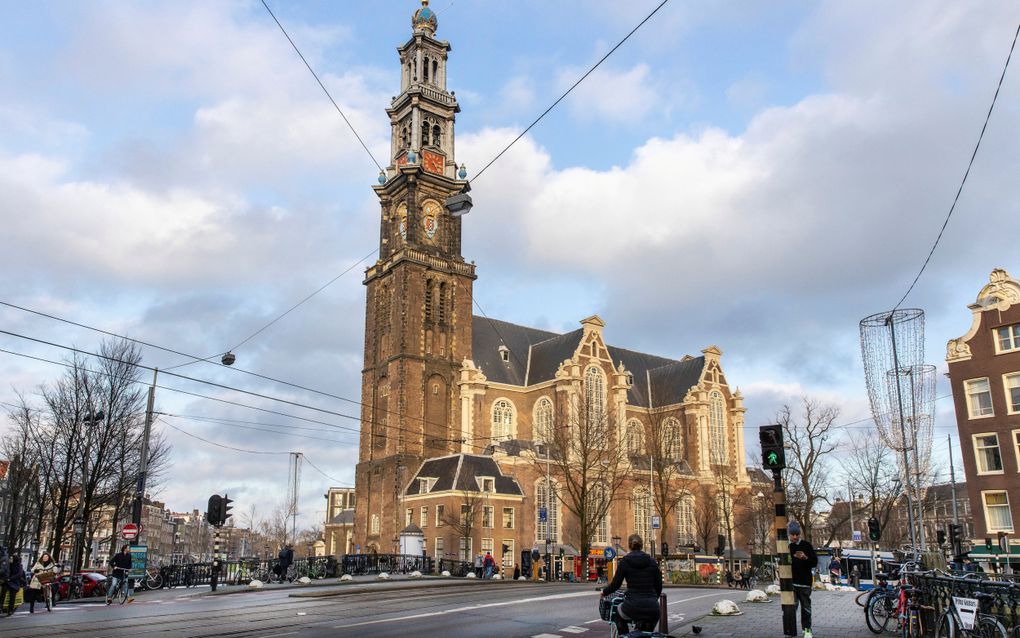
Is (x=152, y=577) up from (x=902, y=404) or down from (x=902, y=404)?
down

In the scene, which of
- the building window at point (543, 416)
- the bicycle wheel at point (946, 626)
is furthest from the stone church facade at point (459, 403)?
the bicycle wheel at point (946, 626)

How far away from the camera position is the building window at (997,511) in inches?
1500

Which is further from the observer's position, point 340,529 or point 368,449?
point 340,529

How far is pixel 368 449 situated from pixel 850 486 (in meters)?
38.6

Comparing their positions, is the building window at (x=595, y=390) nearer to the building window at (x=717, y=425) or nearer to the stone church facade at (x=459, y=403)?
the stone church facade at (x=459, y=403)

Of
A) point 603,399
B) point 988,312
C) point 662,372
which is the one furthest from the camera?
point 662,372

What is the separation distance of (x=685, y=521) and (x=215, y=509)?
55892mm

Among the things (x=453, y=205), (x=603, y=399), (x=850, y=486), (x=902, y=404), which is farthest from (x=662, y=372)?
(x=453, y=205)

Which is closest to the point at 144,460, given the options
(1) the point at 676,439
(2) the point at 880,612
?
(2) the point at 880,612

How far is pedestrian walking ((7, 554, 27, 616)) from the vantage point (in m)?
19.8

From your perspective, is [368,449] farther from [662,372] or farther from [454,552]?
[662,372]

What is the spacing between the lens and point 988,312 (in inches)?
1566

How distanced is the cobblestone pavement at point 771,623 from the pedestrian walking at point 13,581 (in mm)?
16439

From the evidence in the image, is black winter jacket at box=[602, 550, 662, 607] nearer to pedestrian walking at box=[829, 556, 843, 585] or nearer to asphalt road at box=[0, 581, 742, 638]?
asphalt road at box=[0, 581, 742, 638]
